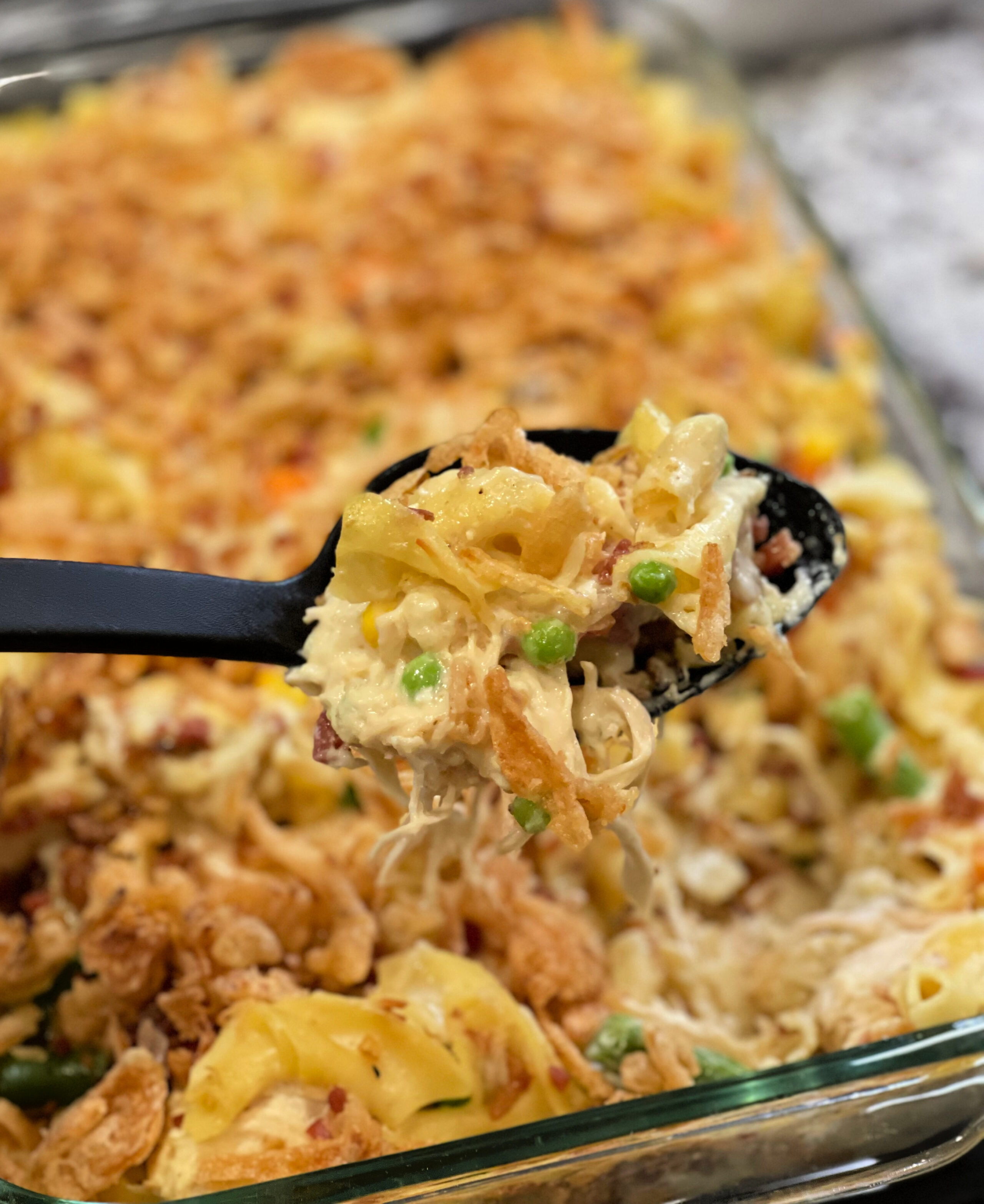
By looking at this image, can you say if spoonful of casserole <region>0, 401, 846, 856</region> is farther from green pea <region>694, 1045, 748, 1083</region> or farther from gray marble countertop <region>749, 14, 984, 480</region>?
gray marble countertop <region>749, 14, 984, 480</region>

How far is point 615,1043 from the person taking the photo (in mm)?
1458

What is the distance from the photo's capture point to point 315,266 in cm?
282

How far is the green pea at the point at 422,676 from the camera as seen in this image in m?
1.18

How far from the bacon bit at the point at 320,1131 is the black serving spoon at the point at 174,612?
1.85ft

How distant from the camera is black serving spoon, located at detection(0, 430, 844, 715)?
1226mm

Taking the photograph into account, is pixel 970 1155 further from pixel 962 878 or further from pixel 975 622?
pixel 975 622

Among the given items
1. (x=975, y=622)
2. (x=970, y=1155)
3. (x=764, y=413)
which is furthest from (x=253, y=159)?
(x=970, y=1155)

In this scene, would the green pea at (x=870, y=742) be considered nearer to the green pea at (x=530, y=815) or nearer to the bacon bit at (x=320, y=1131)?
the green pea at (x=530, y=815)

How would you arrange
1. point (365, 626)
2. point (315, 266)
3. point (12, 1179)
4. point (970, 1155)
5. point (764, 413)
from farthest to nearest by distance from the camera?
point (315, 266), point (764, 413), point (970, 1155), point (12, 1179), point (365, 626)

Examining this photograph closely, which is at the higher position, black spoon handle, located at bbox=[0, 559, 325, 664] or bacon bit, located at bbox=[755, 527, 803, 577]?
black spoon handle, located at bbox=[0, 559, 325, 664]

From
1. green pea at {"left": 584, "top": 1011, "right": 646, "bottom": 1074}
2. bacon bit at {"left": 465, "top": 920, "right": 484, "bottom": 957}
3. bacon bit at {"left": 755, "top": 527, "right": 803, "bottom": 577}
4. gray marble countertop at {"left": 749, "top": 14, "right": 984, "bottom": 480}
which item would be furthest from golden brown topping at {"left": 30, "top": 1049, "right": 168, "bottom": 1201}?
gray marble countertop at {"left": 749, "top": 14, "right": 984, "bottom": 480}

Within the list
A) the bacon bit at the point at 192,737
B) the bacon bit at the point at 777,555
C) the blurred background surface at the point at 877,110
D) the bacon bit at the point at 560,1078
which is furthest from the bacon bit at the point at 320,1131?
the blurred background surface at the point at 877,110

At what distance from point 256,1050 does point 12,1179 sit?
0.32 m

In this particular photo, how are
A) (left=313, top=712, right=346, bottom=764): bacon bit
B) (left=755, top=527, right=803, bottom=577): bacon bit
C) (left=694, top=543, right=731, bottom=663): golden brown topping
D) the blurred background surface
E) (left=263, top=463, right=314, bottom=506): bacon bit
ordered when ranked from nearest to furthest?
(left=694, top=543, right=731, bottom=663): golden brown topping
(left=313, top=712, right=346, bottom=764): bacon bit
(left=755, top=527, right=803, bottom=577): bacon bit
(left=263, top=463, right=314, bottom=506): bacon bit
the blurred background surface
